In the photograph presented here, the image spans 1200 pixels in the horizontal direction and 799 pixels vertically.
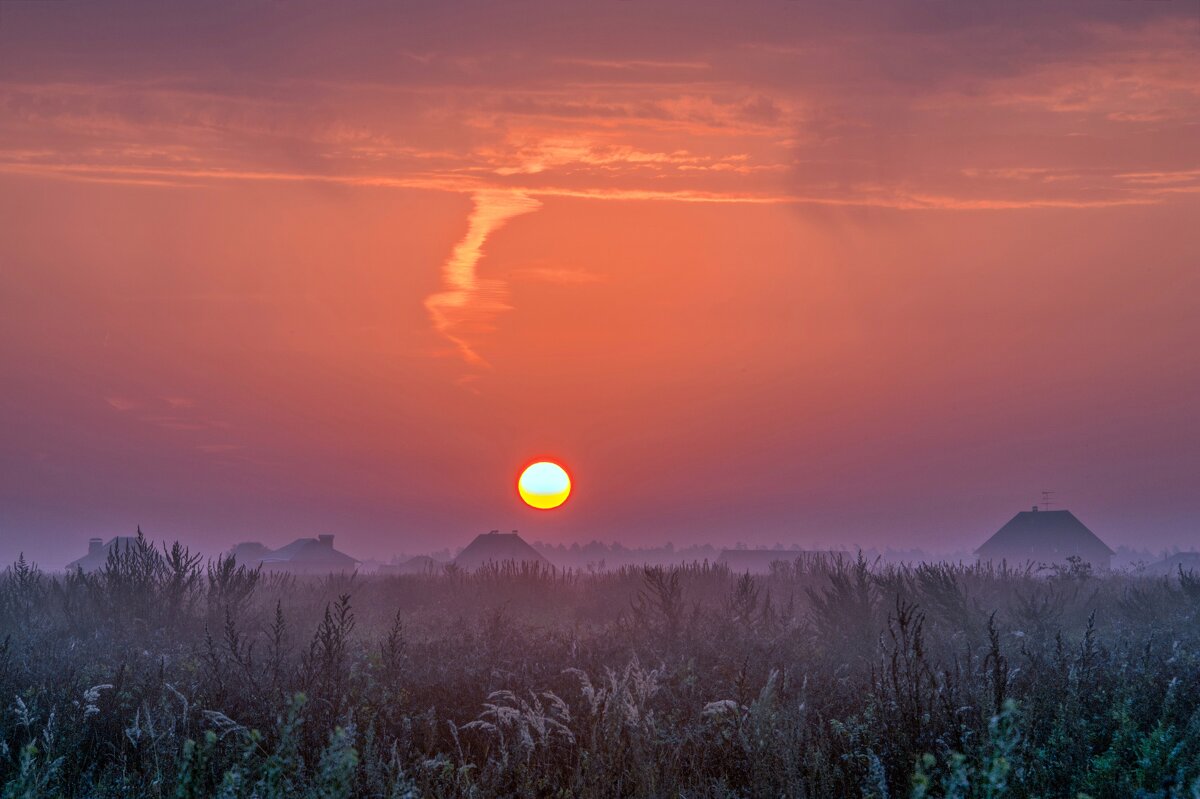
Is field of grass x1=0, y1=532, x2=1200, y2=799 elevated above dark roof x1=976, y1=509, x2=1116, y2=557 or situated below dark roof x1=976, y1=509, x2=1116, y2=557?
below

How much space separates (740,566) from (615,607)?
217 ft

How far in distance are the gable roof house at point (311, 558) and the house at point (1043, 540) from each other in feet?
188

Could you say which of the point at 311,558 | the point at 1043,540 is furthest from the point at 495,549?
the point at 1043,540

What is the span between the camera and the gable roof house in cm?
8131

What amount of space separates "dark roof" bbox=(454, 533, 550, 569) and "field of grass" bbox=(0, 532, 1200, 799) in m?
51.2

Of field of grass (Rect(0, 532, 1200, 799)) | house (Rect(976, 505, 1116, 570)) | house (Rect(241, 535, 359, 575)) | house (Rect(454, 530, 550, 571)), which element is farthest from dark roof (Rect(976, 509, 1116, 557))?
field of grass (Rect(0, 532, 1200, 799))

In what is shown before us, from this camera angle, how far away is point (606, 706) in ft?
21.3

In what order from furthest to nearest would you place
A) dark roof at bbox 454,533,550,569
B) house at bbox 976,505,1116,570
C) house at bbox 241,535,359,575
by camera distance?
house at bbox 241,535,359,575
house at bbox 976,505,1116,570
dark roof at bbox 454,533,550,569

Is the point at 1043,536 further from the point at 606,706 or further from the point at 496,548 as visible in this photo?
the point at 606,706

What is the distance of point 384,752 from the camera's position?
24.3 ft

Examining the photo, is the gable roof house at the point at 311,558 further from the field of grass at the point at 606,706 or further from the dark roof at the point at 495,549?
the field of grass at the point at 606,706

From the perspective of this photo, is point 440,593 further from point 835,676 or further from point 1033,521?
point 1033,521

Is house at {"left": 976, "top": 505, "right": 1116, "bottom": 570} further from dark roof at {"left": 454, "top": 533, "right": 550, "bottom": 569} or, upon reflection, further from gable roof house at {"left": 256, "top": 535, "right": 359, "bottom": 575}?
gable roof house at {"left": 256, "top": 535, "right": 359, "bottom": 575}

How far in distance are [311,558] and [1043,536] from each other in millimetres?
66507
